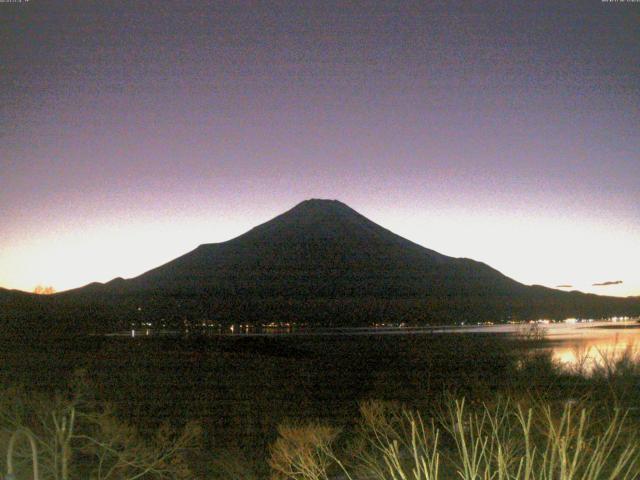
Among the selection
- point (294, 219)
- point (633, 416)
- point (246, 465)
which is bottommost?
point (246, 465)

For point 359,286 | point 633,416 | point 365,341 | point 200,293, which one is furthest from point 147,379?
point 359,286

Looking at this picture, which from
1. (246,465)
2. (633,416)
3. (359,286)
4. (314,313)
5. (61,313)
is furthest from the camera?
(359,286)

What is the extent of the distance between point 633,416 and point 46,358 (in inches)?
1877

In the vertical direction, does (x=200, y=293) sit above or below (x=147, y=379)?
above

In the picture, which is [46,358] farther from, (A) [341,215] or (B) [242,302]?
(A) [341,215]

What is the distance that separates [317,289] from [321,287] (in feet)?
2.71

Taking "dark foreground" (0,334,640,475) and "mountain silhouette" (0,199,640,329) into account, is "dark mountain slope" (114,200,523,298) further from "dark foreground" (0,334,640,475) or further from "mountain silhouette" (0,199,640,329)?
"dark foreground" (0,334,640,475)

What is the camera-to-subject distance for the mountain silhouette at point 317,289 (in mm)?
99800

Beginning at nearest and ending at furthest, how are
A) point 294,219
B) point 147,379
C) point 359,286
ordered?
1. point 147,379
2. point 359,286
3. point 294,219

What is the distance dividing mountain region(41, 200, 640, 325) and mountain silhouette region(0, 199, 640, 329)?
153mm

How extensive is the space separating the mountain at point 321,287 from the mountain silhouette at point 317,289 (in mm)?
153

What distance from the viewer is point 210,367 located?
5372 centimetres

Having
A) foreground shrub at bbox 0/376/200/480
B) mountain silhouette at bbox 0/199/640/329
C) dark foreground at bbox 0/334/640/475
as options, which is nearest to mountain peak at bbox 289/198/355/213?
mountain silhouette at bbox 0/199/640/329

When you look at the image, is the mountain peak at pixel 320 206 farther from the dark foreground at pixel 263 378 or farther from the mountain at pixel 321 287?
the dark foreground at pixel 263 378
